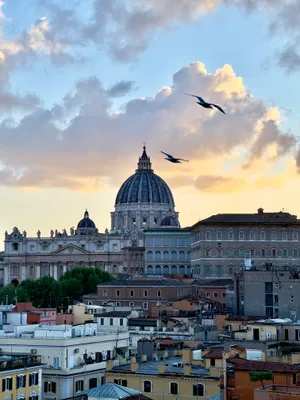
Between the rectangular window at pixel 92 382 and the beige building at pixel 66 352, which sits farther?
the rectangular window at pixel 92 382

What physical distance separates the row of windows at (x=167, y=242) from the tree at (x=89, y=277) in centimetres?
839

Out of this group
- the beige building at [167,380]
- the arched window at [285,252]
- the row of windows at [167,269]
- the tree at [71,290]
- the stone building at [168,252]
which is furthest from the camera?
the stone building at [168,252]

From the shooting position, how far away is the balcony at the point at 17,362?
4372 cm

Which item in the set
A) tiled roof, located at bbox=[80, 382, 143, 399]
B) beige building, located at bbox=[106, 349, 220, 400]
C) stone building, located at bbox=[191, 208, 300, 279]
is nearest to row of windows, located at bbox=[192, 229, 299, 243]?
stone building, located at bbox=[191, 208, 300, 279]

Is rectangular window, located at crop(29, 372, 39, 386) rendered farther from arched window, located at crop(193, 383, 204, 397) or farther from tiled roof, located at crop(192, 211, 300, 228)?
tiled roof, located at crop(192, 211, 300, 228)

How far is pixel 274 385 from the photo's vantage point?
32.2 metres

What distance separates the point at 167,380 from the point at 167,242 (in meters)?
116

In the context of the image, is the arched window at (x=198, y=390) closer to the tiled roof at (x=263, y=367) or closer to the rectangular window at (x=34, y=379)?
the tiled roof at (x=263, y=367)

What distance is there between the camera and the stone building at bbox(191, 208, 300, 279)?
12838 centimetres

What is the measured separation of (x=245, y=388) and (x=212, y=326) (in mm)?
32344

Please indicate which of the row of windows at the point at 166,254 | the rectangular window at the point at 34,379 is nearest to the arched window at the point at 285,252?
the row of windows at the point at 166,254

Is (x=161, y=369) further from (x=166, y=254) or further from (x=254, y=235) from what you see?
(x=166, y=254)

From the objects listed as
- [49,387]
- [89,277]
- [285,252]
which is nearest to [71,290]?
[89,277]

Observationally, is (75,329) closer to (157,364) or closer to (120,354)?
(120,354)
